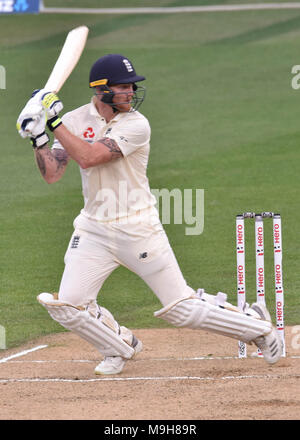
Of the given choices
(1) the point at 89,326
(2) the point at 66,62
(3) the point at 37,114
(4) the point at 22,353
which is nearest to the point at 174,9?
(4) the point at 22,353

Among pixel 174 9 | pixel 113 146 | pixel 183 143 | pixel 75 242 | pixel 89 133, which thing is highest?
pixel 174 9

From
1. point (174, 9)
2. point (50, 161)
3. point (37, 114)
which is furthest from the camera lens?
point (174, 9)

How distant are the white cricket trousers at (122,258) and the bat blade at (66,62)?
3.49 ft

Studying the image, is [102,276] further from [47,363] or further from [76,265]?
[47,363]

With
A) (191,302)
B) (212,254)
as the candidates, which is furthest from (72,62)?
(212,254)

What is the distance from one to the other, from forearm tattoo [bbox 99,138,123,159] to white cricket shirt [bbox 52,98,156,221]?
5cm

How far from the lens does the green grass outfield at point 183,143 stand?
36.5ft

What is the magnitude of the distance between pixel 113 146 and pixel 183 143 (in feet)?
34.4

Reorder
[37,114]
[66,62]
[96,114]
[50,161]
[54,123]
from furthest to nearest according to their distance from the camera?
[66,62]
[96,114]
[50,161]
[54,123]
[37,114]

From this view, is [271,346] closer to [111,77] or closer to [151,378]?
[151,378]

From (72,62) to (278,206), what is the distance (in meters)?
6.82

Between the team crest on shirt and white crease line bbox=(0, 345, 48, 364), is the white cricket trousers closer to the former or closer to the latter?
the team crest on shirt

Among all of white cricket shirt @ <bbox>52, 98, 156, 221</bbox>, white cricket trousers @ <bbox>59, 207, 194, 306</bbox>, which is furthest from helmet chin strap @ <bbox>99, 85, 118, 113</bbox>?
white cricket trousers @ <bbox>59, 207, 194, 306</bbox>

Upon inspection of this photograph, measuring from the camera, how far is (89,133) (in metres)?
7.51
